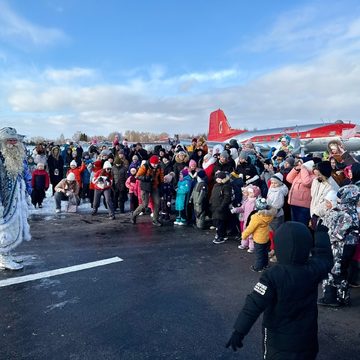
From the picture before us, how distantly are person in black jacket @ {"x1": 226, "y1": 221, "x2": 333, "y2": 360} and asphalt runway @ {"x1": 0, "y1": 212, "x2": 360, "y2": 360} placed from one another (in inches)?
41.5

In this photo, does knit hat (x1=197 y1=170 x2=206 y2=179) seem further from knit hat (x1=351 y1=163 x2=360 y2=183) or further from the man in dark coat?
knit hat (x1=351 y1=163 x2=360 y2=183)

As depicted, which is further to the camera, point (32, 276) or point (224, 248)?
point (224, 248)

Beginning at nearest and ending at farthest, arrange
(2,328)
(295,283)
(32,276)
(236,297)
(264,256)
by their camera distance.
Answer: (295,283) < (2,328) < (236,297) < (32,276) < (264,256)

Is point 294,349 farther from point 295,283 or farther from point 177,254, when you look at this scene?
point 177,254

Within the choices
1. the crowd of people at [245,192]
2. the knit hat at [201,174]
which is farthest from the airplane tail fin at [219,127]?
the knit hat at [201,174]

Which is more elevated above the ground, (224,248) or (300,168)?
(300,168)

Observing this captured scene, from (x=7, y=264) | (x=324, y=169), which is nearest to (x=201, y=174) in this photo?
(x=324, y=169)

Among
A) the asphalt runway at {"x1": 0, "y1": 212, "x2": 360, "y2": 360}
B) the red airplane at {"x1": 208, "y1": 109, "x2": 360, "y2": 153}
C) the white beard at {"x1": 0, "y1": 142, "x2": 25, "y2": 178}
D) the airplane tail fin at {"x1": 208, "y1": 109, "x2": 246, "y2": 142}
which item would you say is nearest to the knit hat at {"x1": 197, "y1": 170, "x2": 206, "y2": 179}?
the asphalt runway at {"x1": 0, "y1": 212, "x2": 360, "y2": 360}

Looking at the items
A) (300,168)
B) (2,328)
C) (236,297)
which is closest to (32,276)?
(2,328)

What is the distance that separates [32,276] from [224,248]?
3.61 m

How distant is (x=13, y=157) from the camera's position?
5.70m

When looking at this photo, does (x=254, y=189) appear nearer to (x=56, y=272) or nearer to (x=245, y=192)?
(x=245, y=192)

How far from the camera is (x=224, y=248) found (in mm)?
7000

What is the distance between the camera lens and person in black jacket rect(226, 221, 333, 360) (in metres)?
2.31
